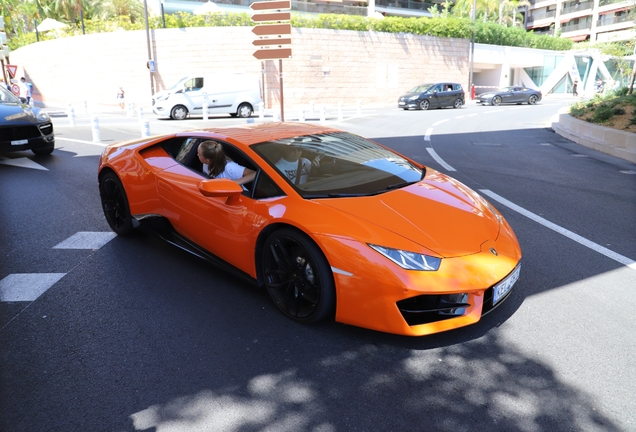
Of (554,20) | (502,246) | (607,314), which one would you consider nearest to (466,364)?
(502,246)

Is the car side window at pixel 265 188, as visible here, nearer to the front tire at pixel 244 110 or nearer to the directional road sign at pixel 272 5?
the directional road sign at pixel 272 5

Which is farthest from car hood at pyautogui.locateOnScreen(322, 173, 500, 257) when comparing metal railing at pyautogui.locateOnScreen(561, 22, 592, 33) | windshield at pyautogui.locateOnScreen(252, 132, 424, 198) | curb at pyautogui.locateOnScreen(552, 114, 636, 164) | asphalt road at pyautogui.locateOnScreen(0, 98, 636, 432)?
metal railing at pyautogui.locateOnScreen(561, 22, 592, 33)

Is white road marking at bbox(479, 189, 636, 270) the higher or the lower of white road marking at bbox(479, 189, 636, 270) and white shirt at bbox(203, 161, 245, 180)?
the lower

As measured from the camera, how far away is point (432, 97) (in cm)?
→ 2945

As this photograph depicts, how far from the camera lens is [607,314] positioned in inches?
138

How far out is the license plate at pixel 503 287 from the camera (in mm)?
3152

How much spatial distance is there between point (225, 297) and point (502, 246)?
2059 mm

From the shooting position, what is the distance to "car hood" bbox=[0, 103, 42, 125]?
31.7ft

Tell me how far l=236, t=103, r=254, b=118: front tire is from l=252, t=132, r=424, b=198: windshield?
2007cm

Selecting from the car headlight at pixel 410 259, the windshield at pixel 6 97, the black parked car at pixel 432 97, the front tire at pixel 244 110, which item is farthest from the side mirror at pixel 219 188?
the black parked car at pixel 432 97

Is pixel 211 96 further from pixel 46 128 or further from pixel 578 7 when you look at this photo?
pixel 578 7

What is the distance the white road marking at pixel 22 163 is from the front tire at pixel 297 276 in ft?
25.0

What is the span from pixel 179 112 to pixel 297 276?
20.4m

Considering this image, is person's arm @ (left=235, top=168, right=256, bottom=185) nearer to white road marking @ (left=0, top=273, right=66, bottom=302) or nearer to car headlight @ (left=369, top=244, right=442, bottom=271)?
car headlight @ (left=369, top=244, right=442, bottom=271)
